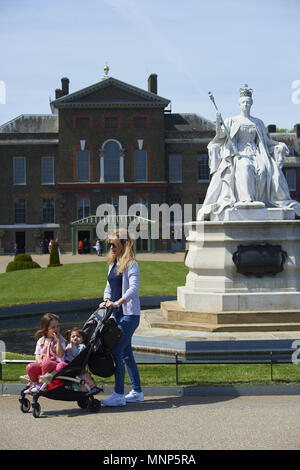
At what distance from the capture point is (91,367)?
692 cm

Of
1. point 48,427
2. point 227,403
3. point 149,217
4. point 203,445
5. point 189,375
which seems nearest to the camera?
point 203,445

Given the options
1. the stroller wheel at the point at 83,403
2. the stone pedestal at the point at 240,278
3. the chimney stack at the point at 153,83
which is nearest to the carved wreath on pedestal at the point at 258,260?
the stone pedestal at the point at 240,278

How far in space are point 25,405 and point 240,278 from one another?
5613 mm

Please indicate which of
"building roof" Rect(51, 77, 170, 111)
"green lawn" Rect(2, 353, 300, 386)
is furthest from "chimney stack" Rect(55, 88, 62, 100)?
"green lawn" Rect(2, 353, 300, 386)

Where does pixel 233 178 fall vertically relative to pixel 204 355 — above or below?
above

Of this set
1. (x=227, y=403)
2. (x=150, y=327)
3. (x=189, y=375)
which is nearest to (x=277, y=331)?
(x=150, y=327)

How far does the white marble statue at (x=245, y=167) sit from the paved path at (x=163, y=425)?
5.21 meters

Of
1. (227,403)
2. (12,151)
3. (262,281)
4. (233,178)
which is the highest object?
(12,151)

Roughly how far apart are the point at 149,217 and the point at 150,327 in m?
41.7

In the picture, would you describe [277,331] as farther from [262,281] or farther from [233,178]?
[233,178]

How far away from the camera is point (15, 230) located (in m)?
53.4

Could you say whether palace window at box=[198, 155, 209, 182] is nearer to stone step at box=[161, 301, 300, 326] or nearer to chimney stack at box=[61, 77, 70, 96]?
chimney stack at box=[61, 77, 70, 96]

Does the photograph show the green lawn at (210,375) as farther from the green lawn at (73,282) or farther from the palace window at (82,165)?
the palace window at (82,165)

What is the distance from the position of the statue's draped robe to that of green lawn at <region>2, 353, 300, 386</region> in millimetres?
3883
